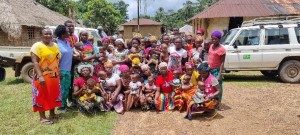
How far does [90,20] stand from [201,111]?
3453 cm

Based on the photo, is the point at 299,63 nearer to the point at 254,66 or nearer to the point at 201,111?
Answer: the point at 254,66

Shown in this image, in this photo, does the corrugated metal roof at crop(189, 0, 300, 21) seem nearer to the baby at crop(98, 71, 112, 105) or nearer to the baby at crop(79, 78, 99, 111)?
the baby at crop(98, 71, 112, 105)

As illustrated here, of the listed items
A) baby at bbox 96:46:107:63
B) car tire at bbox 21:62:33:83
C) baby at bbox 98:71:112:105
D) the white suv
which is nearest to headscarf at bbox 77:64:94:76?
baby at bbox 98:71:112:105

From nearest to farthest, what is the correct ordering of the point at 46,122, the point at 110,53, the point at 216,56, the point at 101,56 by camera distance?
the point at 46,122 < the point at 216,56 < the point at 101,56 < the point at 110,53

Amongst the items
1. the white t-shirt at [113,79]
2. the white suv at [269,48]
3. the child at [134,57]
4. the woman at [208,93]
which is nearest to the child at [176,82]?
the woman at [208,93]

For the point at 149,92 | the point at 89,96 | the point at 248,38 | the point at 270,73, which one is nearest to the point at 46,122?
the point at 89,96

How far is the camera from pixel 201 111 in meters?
5.41

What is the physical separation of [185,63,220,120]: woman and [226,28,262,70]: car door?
378 centimetres

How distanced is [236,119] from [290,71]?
15.1 feet

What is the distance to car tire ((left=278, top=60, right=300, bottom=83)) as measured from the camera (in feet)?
29.1

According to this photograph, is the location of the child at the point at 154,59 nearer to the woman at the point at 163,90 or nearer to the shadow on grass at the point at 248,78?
the woman at the point at 163,90

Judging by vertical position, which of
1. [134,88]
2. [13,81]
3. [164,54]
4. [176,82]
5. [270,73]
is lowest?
[13,81]

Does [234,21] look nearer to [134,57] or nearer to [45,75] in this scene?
[134,57]

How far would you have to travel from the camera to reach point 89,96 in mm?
5516
